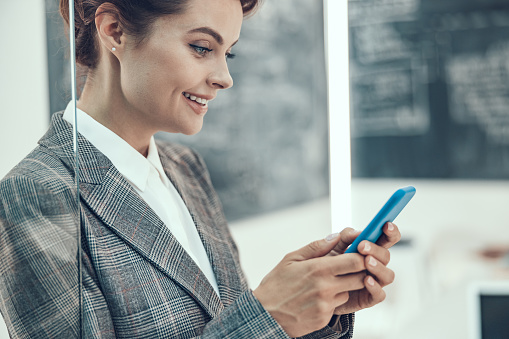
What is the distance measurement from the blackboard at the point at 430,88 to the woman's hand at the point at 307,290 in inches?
73.0

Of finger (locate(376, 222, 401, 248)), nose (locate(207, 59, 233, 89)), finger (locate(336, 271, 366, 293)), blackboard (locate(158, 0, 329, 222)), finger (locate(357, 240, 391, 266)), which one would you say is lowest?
finger (locate(336, 271, 366, 293))

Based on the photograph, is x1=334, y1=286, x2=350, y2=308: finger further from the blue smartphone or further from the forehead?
the forehead

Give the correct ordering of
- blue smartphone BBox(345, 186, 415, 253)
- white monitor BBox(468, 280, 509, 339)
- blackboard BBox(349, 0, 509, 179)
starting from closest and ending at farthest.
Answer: blue smartphone BBox(345, 186, 415, 253)
white monitor BBox(468, 280, 509, 339)
blackboard BBox(349, 0, 509, 179)

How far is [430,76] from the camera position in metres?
2.33

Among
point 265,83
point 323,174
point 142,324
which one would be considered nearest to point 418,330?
point 323,174

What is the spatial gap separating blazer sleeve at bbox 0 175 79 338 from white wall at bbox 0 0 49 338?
18 millimetres

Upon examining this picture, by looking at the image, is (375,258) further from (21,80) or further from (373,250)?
(21,80)

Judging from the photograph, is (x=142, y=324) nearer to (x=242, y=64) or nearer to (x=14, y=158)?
(x=14, y=158)

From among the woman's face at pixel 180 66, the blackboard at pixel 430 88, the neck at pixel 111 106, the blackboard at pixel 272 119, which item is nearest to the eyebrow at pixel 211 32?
the woman's face at pixel 180 66

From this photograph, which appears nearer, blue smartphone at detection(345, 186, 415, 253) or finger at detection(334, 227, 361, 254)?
blue smartphone at detection(345, 186, 415, 253)

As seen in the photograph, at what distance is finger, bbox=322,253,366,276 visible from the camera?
584mm

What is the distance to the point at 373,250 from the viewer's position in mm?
609

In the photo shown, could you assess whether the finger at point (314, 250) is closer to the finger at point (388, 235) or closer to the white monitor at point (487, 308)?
the finger at point (388, 235)

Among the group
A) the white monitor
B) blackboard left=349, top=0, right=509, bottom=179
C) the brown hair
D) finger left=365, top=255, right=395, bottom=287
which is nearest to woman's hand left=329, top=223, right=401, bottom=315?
finger left=365, top=255, right=395, bottom=287
